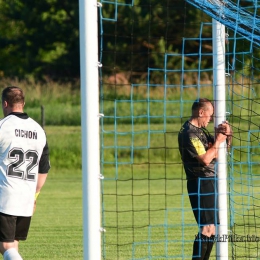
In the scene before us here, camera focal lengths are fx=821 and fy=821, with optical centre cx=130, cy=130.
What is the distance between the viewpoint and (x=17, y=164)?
7219 millimetres

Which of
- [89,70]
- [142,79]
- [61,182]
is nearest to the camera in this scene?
[89,70]

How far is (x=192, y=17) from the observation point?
34125mm

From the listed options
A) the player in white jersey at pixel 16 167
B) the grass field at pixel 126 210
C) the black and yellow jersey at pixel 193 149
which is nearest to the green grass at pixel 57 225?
the grass field at pixel 126 210

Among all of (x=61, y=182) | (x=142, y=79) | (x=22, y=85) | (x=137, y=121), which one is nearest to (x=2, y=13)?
(x=22, y=85)

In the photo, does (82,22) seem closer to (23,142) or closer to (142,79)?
(23,142)

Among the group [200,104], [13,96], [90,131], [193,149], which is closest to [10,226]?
[13,96]

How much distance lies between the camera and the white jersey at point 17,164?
7.18 metres

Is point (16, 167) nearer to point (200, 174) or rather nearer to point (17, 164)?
point (17, 164)

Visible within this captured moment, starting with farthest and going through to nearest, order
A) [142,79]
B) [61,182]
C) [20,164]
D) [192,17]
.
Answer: [142,79], [192,17], [61,182], [20,164]

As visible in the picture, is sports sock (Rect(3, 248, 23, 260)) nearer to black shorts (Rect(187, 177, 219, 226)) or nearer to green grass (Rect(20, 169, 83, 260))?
black shorts (Rect(187, 177, 219, 226))

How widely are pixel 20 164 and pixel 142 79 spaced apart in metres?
29.7

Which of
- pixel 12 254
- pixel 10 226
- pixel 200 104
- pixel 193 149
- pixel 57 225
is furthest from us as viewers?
pixel 57 225

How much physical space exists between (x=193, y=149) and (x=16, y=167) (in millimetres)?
1775

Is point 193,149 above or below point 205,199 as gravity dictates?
above
